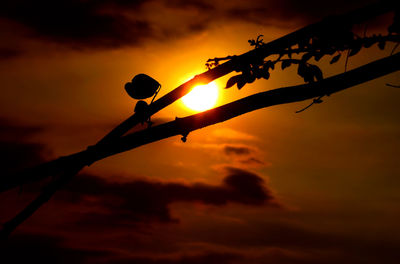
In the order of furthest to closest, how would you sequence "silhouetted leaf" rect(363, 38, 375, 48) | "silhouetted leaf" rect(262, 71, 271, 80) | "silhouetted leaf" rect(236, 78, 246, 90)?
1. "silhouetted leaf" rect(262, 71, 271, 80)
2. "silhouetted leaf" rect(236, 78, 246, 90)
3. "silhouetted leaf" rect(363, 38, 375, 48)

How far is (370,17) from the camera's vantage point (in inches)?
95.0

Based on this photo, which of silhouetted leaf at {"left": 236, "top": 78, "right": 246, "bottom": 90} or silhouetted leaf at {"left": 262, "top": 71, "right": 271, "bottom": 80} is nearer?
silhouetted leaf at {"left": 236, "top": 78, "right": 246, "bottom": 90}

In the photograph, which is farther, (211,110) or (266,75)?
(266,75)

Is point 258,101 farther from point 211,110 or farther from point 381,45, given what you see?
point 381,45

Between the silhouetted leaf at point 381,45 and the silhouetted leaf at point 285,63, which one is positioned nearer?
the silhouetted leaf at point 381,45

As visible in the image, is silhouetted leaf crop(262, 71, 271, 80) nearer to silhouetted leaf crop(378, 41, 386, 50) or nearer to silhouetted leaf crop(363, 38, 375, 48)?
silhouetted leaf crop(363, 38, 375, 48)

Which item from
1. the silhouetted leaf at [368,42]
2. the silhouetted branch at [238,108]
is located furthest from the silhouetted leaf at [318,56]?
the silhouetted branch at [238,108]

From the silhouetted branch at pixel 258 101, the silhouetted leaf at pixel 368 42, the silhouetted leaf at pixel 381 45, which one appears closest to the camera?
the silhouetted branch at pixel 258 101

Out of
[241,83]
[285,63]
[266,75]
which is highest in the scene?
[285,63]

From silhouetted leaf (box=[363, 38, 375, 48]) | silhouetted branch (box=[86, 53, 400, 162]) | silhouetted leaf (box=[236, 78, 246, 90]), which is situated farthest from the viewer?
silhouetted leaf (box=[236, 78, 246, 90])

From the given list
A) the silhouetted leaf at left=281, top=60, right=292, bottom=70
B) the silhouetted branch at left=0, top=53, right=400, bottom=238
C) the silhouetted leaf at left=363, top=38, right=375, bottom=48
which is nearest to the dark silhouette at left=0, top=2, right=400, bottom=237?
the silhouetted branch at left=0, top=53, right=400, bottom=238

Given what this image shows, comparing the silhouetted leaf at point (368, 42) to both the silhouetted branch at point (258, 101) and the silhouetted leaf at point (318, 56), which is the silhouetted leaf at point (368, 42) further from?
the silhouetted branch at point (258, 101)

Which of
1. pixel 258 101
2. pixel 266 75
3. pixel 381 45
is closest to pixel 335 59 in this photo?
pixel 381 45

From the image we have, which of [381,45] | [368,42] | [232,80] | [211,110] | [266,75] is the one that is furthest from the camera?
[266,75]
